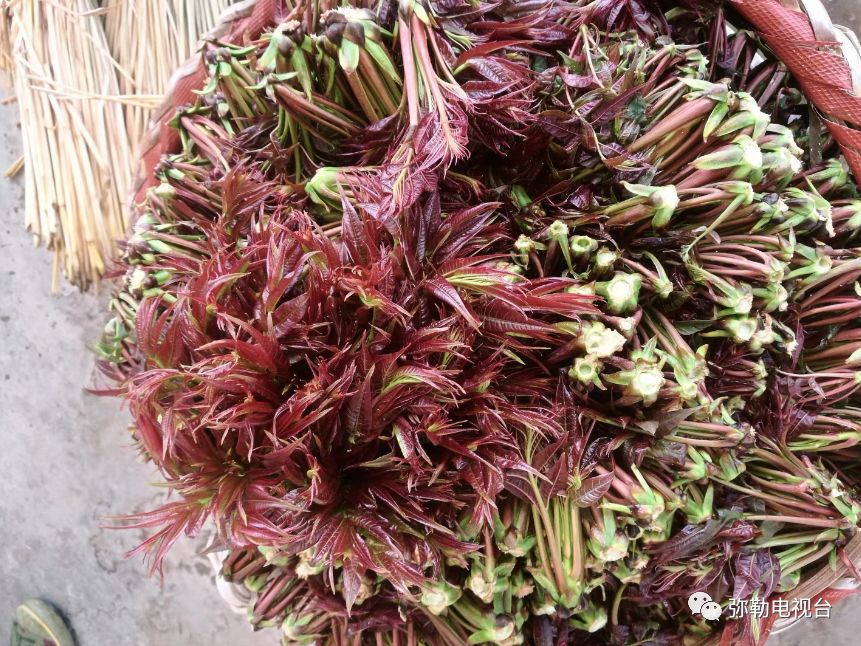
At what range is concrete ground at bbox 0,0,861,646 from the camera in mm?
1265

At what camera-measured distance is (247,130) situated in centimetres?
69

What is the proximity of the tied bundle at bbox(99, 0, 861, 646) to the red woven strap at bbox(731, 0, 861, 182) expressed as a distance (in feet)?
0.12

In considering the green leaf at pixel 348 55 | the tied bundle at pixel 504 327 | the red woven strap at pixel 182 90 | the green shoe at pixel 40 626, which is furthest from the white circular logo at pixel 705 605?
the green shoe at pixel 40 626

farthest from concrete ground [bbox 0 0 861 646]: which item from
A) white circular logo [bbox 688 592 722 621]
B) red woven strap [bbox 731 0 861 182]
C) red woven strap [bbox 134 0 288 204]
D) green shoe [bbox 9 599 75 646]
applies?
red woven strap [bbox 731 0 861 182]

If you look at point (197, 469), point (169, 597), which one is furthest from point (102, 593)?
point (197, 469)

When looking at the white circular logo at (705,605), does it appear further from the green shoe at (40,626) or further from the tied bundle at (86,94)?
the green shoe at (40,626)

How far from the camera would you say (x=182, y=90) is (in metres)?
0.80

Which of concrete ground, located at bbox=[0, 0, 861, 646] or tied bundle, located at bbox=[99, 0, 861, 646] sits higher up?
tied bundle, located at bbox=[99, 0, 861, 646]

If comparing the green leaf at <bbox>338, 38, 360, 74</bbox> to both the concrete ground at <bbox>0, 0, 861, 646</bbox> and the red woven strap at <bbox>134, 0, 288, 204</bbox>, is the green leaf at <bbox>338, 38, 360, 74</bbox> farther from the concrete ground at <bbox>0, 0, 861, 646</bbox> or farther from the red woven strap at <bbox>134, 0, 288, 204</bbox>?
the concrete ground at <bbox>0, 0, 861, 646</bbox>

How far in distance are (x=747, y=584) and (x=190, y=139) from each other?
2.74 feet

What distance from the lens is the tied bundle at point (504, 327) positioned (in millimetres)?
520

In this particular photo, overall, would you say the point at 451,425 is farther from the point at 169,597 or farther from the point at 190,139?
the point at 169,597

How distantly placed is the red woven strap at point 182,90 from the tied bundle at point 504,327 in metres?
0.09

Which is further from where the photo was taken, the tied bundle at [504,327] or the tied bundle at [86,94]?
the tied bundle at [86,94]
